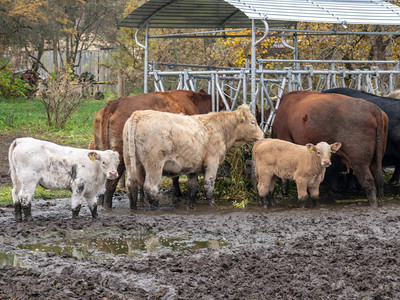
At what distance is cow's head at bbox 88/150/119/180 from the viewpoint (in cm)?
835

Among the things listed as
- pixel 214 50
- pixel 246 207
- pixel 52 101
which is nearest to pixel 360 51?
pixel 214 50

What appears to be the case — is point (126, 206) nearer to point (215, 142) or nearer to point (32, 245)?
point (215, 142)

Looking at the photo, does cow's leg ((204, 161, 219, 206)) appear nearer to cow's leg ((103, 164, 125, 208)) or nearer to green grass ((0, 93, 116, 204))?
cow's leg ((103, 164, 125, 208))

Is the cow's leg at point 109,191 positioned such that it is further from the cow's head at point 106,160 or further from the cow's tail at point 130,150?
the cow's head at point 106,160

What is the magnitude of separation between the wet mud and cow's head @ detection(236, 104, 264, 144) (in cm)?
142

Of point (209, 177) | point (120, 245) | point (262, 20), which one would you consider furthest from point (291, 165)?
point (120, 245)

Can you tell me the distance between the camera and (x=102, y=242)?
7.32 metres

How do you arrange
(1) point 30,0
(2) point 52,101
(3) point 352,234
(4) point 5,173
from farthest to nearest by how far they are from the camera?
(1) point 30,0
(2) point 52,101
(4) point 5,173
(3) point 352,234

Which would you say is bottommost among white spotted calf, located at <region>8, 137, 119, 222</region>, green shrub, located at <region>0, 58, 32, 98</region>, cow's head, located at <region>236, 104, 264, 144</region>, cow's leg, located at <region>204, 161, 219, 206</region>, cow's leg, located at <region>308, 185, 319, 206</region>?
cow's leg, located at <region>308, 185, 319, 206</region>

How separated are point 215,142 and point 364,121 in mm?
Answer: 2425

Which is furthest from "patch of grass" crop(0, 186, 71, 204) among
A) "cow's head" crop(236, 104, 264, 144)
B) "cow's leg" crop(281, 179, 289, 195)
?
"cow's leg" crop(281, 179, 289, 195)

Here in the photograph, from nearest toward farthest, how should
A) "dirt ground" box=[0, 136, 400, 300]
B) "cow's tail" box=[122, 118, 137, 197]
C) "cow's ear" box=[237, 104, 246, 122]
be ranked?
"dirt ground" box=[0, 136, 400, 300], "cow's tail" box=[122, 118, 137, 197], "cow's ear" box=[237, 104, 246, 122]

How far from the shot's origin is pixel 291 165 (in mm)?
9500

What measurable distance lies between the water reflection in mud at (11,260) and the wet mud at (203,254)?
1 centimetres
